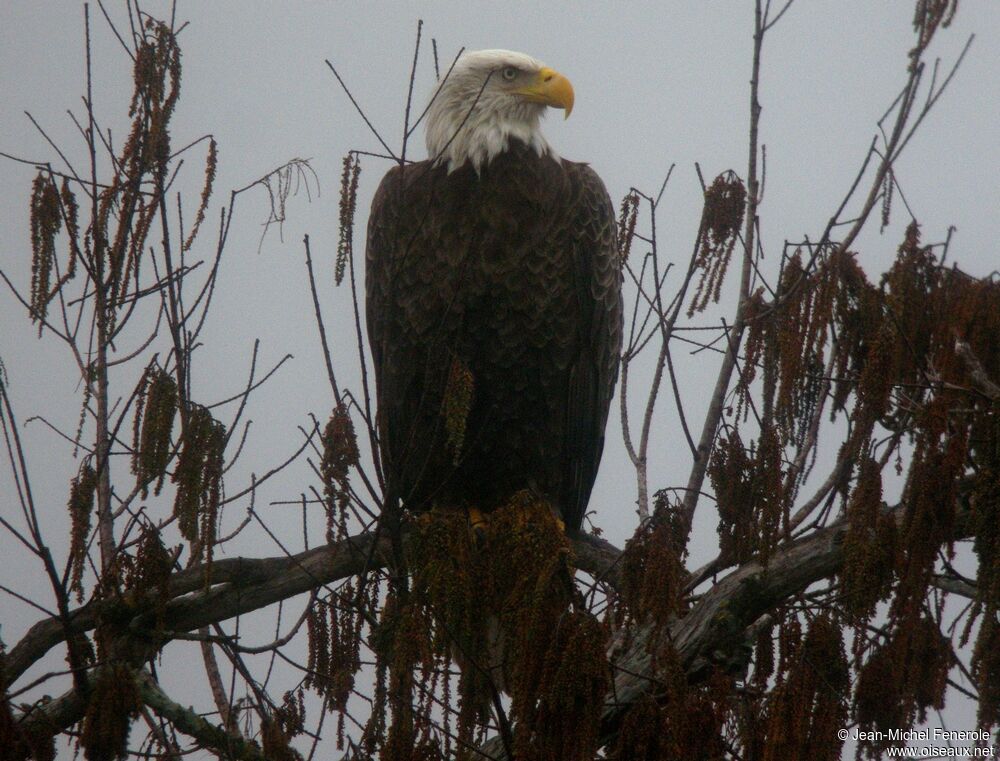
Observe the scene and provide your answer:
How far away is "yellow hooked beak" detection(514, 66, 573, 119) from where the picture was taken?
530 centimetres

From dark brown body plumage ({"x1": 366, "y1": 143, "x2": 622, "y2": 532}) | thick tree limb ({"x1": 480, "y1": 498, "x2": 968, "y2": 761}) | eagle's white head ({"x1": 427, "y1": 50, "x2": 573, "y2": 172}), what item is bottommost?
thick tree limb ({"x1": 480, "y1": 498, "x2": 968, "y2": 761})

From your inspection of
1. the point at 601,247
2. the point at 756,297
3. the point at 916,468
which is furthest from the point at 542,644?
the point at 601,247

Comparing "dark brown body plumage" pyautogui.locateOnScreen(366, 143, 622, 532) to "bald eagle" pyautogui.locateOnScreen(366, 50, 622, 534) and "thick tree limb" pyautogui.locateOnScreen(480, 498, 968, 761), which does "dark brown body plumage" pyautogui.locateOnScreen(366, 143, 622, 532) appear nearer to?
"bald eagle" pyautogui.locateOnScreen(366, 50, 622, 534)

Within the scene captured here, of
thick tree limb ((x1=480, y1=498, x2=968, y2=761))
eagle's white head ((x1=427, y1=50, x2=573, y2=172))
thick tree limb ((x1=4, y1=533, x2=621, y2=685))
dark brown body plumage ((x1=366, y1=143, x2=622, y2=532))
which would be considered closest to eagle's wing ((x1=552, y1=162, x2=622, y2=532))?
dark brown body plumage ((x1=366, y1=143, x2=622, y2=532))

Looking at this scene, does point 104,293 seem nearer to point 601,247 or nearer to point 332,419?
point 332,419

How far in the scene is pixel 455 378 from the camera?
10.6ft

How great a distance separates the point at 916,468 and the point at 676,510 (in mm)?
578

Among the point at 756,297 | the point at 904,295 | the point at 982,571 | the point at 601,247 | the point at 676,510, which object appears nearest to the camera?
the point at 982,571

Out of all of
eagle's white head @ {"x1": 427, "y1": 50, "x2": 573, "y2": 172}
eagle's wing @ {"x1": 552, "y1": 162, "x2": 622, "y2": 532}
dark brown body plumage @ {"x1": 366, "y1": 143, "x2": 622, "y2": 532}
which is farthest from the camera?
eagle's white head @ {"x1": 427, "y1": 50, "x2": 573, "y2": 172}

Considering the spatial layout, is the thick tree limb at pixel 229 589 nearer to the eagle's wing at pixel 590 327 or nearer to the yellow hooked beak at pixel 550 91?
the eagle's wing at pixel 590 327

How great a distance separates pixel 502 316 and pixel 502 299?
69 millimetres

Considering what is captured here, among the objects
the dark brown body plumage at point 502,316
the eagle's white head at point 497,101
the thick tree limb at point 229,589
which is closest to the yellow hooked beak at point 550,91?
the eagle's white head at point 497,101

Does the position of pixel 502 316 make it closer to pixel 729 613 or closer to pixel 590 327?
pixel 590 327

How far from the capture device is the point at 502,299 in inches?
185
